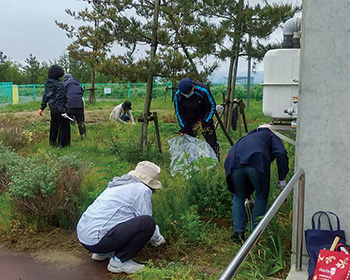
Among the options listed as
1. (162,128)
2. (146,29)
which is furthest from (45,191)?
(162,128)

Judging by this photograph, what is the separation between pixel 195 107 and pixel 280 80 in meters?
1.81

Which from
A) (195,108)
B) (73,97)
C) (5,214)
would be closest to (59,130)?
(73,97)

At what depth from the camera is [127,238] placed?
348cm

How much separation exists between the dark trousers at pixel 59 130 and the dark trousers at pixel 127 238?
5.60 m

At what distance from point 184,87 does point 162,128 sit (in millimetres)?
5954

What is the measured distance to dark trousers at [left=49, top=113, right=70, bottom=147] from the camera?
28.7 ft

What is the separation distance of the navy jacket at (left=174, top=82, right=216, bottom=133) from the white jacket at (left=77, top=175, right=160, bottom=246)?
9.46 ft

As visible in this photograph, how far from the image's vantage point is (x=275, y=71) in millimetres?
4980

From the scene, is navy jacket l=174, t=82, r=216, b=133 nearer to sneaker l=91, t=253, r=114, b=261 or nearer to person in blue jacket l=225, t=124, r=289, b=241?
person in blue jacket l=225, t=124, r=289, b=241

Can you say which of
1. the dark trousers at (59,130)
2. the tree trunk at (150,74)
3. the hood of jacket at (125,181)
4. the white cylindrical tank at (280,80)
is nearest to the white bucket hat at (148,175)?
the hood of jacket at (125,181)

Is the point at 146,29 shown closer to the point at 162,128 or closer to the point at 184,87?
Answer: the point at 184,87

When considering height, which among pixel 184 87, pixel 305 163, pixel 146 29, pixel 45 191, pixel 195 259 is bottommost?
pixel 195 259

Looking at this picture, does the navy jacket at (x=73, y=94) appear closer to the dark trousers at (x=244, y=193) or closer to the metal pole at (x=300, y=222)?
the dark trousers at (x=244, y=193)

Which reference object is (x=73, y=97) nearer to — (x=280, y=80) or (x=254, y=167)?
(x=280, y=80)
